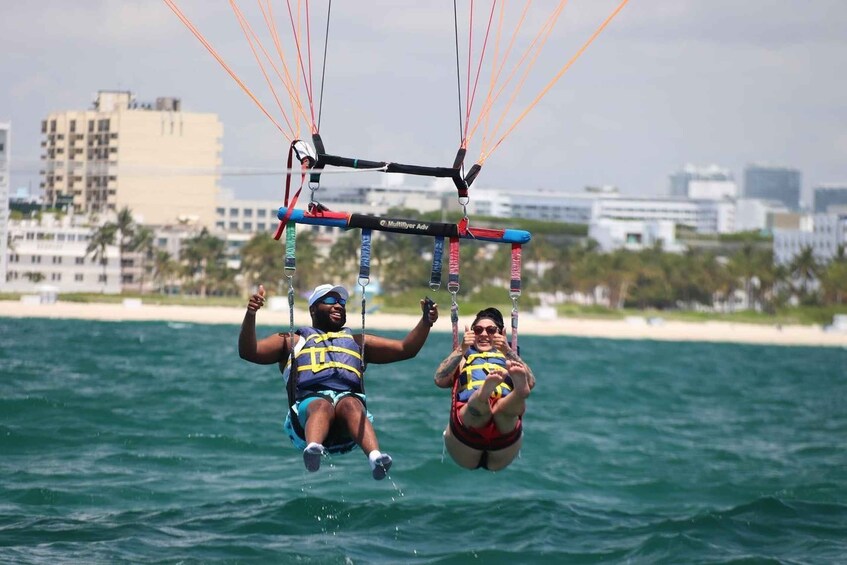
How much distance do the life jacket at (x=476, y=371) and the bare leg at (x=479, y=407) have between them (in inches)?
6.7

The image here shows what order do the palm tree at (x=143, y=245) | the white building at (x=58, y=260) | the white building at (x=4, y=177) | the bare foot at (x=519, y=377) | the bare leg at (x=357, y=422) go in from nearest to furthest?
the bare foot at (x=519, y=377)
the bare leg at (x=357, y=422)
the white building at (x=4, y=177)
the white building at (x=58, y=260)
the palm tree at (x=143, y=245)

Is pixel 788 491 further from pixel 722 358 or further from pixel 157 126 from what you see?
pixel 157 126

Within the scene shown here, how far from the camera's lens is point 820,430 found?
3177 cm

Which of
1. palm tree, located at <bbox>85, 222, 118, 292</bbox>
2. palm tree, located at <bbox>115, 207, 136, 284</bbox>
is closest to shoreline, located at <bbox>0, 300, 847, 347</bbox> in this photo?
palm tree, located at <bbox>85, 222, 118, 292</bbox>

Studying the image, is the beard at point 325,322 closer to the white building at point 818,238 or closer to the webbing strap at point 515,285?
the webbing strap at point 515,285

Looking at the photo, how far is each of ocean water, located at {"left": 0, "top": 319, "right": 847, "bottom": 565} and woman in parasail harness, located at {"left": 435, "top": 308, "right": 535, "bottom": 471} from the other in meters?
2.89

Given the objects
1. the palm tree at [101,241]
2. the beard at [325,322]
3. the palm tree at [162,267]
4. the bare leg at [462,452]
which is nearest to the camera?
the bare leg at [462,452]

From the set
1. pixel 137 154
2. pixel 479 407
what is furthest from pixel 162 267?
pixel 479 407

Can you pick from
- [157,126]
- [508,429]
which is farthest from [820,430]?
[157,126]

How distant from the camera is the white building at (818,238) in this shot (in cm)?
14562

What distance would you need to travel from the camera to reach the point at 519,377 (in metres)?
11.0

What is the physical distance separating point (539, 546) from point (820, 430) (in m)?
18.3

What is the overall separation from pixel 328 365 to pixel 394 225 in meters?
1.33

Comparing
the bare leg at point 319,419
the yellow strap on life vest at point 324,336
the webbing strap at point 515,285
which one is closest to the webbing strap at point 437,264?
the webbing strap at point 515,285
